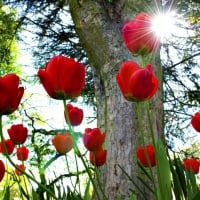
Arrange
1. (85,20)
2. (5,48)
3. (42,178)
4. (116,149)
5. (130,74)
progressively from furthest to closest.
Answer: (5,48), (85,20), (116,149), (42,178), (130,74)

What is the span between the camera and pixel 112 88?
8.62 feet

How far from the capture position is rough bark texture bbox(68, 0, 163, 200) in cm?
233

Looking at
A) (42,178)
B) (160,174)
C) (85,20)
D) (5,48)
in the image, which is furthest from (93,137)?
(5,48)

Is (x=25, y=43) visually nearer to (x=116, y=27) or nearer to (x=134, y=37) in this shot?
(x=116, y=27)

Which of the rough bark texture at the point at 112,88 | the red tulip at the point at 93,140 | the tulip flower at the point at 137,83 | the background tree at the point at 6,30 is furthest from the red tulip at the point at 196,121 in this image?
the background tree at the point at 6,30

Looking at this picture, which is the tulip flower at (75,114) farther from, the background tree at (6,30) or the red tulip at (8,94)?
the background tree at (6,30)

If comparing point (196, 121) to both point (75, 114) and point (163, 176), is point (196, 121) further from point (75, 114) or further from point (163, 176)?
point (163, 176)

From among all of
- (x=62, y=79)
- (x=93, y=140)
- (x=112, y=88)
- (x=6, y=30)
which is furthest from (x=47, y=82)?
(x=6, y=30)

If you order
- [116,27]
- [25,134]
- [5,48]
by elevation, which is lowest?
[25,134]

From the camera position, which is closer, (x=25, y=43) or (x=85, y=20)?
(x=85, y=20)

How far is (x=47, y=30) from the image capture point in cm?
462

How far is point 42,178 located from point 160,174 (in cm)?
57

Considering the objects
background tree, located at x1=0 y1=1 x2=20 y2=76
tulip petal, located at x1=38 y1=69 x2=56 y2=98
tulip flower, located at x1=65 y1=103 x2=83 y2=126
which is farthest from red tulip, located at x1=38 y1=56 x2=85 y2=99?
background tree, located at x1=0 y1=1 x2=20 y2=76

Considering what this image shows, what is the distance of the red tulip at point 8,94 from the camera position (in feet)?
2.31
